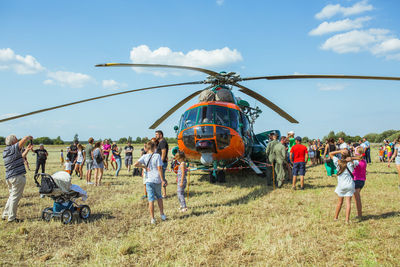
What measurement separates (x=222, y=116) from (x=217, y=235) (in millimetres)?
4515

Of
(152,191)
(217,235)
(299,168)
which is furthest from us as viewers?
(299,168)

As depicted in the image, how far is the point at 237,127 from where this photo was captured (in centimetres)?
863

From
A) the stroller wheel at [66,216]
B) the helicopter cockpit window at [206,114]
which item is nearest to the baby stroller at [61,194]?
the stroller wheel at [66,216]

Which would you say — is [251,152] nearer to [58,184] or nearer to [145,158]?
[145,158]

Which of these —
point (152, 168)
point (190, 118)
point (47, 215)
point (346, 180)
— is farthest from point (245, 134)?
point (47, 215)

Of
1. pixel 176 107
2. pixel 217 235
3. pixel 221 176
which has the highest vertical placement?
pixel 176 107

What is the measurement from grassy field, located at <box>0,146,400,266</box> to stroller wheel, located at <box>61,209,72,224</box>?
12 cm

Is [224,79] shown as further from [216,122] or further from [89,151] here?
[89,151]

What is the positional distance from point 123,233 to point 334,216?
4190 millimetres

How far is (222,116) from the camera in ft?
27.4

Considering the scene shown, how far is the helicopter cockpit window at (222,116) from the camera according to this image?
8191mm

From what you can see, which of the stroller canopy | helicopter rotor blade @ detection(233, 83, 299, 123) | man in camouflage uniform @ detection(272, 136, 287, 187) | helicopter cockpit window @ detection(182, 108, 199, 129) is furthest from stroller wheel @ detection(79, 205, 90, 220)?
helicopter rotor blade @ detection(233, 83, 299, 123)

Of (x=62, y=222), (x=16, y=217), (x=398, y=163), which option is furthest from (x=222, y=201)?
(x=398, y=163)

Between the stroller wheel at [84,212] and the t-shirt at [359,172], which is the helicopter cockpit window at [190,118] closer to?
the stroller wheel at [84,212]
